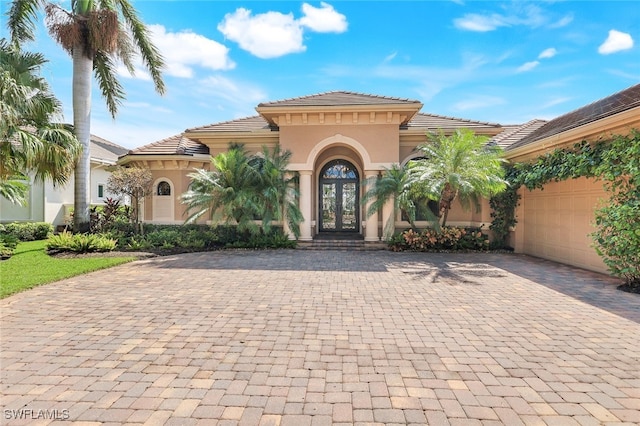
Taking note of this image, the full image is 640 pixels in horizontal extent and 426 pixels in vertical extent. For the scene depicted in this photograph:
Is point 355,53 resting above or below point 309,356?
above

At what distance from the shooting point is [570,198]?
906 centimetres

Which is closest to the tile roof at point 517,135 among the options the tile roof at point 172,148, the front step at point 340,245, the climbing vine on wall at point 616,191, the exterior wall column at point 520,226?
the exterior wall column at point 520,226

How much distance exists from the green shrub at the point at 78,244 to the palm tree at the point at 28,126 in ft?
6.55

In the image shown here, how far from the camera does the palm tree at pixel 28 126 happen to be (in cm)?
765

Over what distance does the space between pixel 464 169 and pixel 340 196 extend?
6249mm

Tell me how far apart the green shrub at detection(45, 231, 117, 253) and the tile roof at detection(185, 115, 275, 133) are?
18.3 feet

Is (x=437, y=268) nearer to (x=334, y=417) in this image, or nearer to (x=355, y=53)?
(x=334, y=417)

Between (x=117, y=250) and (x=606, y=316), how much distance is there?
13585 millimetres

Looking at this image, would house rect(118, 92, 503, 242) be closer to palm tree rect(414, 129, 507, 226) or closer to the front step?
the front step

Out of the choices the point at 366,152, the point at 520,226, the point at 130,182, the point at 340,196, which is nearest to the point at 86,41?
the point at 130,182

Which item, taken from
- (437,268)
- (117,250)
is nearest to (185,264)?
(117,250)

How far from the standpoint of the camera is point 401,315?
16.1 ft

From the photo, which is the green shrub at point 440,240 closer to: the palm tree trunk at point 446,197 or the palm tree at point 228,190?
the palm tree trunk at point 446,197

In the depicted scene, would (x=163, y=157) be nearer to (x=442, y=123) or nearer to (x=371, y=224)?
(x=371, y=224)
